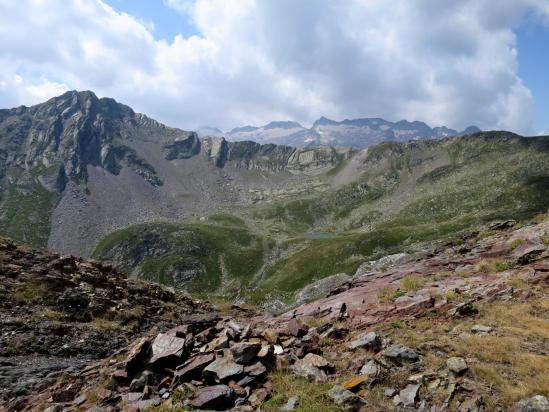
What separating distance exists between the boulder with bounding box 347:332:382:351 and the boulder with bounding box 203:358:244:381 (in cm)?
496

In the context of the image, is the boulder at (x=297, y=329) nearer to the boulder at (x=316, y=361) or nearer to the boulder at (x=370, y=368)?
the boulder at (x=316, y=361)

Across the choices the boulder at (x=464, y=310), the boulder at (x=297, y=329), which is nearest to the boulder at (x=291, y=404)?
the boulder at (x=297, y=329)

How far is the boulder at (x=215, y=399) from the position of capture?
1227 cm

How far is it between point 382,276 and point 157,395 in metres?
22.1

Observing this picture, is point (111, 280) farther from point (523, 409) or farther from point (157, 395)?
point (523, 409)

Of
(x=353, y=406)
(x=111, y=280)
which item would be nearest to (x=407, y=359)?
(x=353, y=406)

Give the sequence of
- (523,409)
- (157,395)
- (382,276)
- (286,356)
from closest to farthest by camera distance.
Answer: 1. (523,409)
2. (157,395)
3. (286,356)
4. (382,276)

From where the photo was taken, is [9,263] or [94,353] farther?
[9,263]

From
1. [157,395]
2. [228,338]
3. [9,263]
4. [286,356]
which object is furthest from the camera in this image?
[9,263]

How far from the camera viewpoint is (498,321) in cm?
1695

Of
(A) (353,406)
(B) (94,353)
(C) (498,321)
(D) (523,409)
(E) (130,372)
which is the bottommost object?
(B) (94,353)

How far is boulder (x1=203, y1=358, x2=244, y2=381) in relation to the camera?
13500mm

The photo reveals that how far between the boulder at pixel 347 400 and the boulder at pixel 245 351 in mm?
3510

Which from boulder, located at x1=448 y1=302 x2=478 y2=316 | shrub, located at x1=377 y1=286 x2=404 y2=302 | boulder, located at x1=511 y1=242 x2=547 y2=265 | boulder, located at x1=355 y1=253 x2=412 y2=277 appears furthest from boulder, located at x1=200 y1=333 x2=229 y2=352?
boulder, located at x1=355 y1=253 x2=412 y2=277
